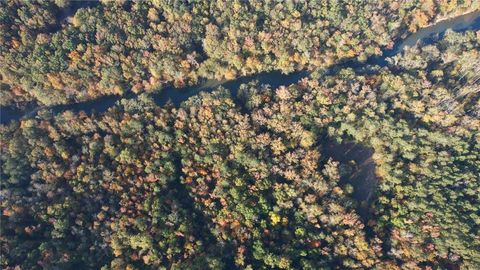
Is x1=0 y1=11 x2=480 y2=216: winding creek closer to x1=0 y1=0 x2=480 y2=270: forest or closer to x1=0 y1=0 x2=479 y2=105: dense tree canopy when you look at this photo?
x1=0 y1=0 x2=480 y2=270: forest

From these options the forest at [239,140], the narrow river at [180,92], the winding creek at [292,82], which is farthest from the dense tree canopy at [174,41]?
the winding creek at [292,82]

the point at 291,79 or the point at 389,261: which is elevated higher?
the point at 291,79

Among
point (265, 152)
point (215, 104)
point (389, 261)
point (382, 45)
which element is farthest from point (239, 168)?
point (382, 45)

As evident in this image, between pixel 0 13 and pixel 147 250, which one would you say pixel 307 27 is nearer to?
pixel 147 250

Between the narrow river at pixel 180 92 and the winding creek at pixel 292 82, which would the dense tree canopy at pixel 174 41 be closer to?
the narrow river at pixel 180 92

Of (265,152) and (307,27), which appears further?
(307,27)

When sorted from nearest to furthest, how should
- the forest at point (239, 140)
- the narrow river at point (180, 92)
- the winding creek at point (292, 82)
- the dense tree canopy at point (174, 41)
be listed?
the forest at point (239, 140) < the winding creek at point (292, 82) < the dense tree canopy at point (174, 41) < the narrow river at point (180, 92)

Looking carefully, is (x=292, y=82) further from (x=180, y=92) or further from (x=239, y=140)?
(x=180, y=92)

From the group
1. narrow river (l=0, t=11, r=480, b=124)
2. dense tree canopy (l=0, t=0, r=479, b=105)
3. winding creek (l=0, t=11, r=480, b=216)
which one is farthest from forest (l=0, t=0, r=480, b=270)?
narrow river (l=0, t=11, r=480, b=124)
